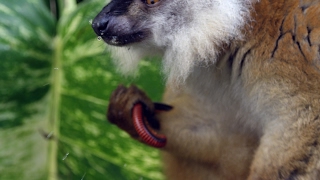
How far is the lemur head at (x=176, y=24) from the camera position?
216cm

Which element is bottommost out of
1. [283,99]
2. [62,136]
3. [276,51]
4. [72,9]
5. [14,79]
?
[62,136]

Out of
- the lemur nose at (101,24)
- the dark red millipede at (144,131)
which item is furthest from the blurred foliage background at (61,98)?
the lemur nose at (101,24)

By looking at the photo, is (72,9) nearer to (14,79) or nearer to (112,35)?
(14,79)

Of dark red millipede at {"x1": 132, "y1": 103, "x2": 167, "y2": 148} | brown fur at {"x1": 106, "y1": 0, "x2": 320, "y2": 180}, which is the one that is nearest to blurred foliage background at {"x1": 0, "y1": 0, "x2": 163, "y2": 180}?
dark red millipede at {"x1": 132, "y1": 103, "x2": 167, "y2": 148}

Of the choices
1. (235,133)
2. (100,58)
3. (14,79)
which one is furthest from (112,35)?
(14,79)

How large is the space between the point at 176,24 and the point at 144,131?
0.51 m

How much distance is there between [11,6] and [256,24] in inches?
60.8

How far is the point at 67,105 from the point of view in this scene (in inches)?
130

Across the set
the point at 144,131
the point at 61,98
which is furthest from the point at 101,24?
the point at 61,98

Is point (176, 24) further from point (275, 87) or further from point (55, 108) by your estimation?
point (55, 108)

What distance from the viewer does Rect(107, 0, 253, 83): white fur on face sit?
7.21 ft

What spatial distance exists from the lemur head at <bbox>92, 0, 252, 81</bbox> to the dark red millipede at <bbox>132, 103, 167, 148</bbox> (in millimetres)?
381

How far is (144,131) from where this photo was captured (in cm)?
249

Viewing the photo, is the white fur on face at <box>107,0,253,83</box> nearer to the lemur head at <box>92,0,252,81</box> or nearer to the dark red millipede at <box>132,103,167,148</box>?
the lemur head at <box>92,0,252,81</box>
